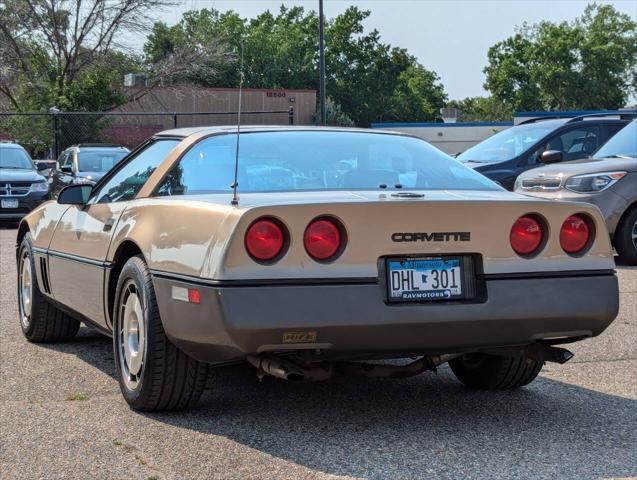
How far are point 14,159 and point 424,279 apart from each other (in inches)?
691

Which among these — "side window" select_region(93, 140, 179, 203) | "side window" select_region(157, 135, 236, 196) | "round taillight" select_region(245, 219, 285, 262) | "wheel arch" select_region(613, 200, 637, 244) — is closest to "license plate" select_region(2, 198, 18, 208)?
"wheel arch" select_region(613, 200, 637, 244)

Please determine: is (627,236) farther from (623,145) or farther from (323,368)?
(323,368)

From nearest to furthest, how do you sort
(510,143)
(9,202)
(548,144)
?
1. (548,144)
2. (510,143)
3. (9,202)

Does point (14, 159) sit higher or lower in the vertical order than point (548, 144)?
lower

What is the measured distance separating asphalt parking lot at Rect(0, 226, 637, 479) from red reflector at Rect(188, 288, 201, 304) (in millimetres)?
599

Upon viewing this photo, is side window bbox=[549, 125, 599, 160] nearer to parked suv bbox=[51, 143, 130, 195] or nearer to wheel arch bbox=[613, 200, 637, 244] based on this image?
wheel arch bbox=[613, 200, 637, 244]

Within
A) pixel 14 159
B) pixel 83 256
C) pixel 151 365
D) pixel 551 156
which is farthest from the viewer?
pixel 14 159

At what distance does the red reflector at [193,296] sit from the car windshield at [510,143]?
36.0 ft

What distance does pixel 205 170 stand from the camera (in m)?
5.34

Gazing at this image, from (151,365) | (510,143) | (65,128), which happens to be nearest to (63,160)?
(65,128)

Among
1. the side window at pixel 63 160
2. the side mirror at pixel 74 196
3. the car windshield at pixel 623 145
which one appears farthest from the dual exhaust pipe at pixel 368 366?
the side window at pixel 63 160

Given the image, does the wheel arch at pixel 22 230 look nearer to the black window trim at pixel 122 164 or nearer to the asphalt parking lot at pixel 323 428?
the black window trim at pixel 122 164

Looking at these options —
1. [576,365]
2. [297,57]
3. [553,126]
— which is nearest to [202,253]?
[576,365]

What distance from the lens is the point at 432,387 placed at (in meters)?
5.80
